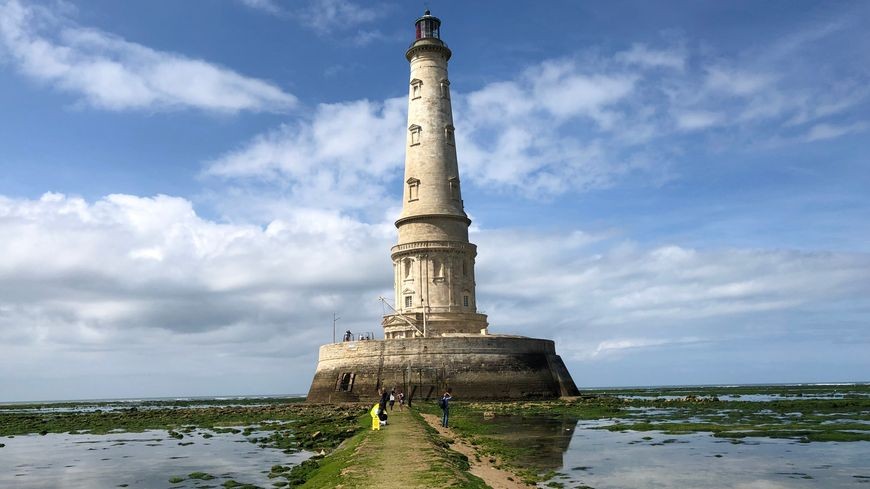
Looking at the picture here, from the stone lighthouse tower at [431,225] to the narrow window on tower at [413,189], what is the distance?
0.06 meters

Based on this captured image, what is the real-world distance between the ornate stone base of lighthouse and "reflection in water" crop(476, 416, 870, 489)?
44.4 ft

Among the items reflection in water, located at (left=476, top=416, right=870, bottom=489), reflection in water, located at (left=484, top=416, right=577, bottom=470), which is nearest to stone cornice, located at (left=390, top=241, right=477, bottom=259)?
reflection in water, located at (left=484, top=416, right=577, bottom=470)

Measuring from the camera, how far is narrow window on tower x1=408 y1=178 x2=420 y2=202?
1864 inches

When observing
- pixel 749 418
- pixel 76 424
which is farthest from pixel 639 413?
pixel 76 424

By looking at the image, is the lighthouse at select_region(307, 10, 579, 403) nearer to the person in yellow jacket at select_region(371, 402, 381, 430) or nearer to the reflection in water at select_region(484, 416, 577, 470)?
the reflection in water at select_region(484, 416, 577, 470)

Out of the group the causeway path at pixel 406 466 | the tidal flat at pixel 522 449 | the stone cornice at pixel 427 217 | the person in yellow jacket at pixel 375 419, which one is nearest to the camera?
the causeway path at pixel 406 466

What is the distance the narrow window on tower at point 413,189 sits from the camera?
47344mm

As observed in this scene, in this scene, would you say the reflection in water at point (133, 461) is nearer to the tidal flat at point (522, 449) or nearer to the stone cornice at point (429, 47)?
the tidal flat at point (522, 449)

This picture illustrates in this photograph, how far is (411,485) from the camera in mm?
12539

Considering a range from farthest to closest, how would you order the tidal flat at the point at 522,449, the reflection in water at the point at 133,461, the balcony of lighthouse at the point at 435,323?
the balcony of lighthouse at the point at 435,323
the reflection in water at the point at 133,461
the tidal flat at the point at 522,449

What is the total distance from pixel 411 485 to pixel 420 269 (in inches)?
1315

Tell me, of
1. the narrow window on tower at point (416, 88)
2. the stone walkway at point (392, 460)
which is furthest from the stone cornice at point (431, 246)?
the stone walkway at point (392, 460)

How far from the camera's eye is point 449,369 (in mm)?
39531

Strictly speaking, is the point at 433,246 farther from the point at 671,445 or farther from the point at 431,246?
the point at 671,445
